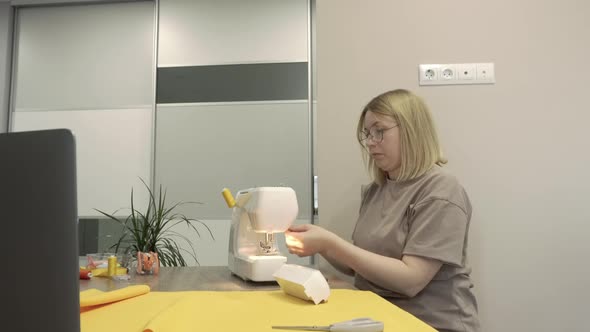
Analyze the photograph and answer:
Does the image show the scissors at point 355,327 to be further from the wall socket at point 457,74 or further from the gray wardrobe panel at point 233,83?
the gray wardrobe panel at point 233,83

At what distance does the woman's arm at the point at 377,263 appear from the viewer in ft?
3.57

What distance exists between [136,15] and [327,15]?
1.84m

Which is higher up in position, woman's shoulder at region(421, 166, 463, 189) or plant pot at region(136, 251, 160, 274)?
woman's shoulder at region(421, 166, 463, 189)

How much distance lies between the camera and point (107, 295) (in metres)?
0.87

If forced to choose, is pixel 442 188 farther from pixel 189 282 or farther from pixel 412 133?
pixel 189 282

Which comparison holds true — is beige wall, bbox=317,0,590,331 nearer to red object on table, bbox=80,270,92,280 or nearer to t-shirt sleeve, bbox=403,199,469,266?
t-shirt sleeve, bbox=403,199,469,266

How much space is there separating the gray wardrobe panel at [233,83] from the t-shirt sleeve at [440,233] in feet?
5.92

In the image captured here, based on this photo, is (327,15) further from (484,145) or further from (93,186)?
(93,186)

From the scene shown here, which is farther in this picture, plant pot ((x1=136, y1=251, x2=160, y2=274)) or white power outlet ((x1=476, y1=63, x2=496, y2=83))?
white power outlet ((x1=476, y1=63, x2=496, y2=83))

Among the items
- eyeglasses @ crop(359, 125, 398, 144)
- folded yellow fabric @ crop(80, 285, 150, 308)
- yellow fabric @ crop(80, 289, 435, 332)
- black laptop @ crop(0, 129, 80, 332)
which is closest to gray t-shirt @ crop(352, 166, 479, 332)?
eyeglasses @ crop(359, 125, 398, 144)

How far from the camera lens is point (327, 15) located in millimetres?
1687

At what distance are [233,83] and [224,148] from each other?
438mm

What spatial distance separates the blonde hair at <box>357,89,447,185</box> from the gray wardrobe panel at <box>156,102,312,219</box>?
1553 millimetres

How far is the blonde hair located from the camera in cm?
123
